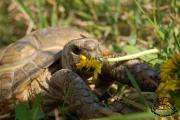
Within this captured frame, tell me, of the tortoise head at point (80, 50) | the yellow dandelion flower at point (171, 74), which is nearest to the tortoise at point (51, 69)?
the tortoise head at point (80, 50)

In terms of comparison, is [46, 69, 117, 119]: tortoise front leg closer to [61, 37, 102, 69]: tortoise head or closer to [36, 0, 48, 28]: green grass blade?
[61, 37, 102, 69]: tortoise head

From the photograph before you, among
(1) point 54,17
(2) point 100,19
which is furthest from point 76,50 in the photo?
(2) point 100,19

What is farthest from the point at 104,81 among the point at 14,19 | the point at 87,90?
the point at 14,19

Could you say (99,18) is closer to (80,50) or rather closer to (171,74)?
(80,50)

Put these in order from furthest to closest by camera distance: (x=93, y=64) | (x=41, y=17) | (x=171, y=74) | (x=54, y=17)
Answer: (x=54, y=17)
(x=41, y=17)
(x=93, y=64)
(x=171, y=74)

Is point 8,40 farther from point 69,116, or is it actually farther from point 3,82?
point 69,116

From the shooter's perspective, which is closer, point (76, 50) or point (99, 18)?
point (76, 50)

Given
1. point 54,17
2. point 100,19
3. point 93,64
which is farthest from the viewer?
point 100,19
